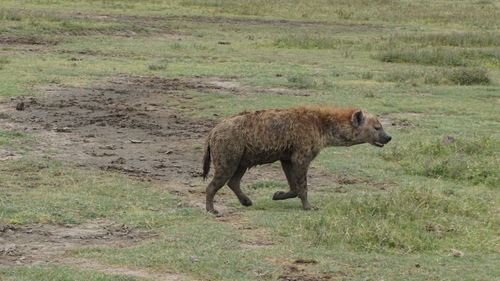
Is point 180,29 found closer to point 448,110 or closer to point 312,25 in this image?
point 312,25

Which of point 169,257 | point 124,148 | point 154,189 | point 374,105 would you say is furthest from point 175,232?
point 374,105

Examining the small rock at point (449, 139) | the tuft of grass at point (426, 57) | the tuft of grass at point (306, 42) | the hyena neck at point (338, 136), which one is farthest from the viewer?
the tuft of grass at point (306, 42)

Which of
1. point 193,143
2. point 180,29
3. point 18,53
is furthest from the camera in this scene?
point 180,29

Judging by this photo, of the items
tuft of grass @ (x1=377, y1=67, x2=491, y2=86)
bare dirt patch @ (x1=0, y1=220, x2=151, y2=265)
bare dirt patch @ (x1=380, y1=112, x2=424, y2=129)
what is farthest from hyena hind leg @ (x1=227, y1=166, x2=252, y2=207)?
tuft of grass @ (x1=377, y1=67, x2=491, y2=86)

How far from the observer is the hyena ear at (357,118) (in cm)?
931

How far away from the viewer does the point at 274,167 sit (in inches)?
445

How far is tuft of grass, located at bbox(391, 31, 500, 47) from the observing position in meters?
25.4

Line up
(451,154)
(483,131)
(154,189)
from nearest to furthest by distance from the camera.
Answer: (154,189), (451,154), (483,131)

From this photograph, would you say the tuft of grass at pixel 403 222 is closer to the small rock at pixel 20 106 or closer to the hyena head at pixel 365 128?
the hyena head at pixel 365 128

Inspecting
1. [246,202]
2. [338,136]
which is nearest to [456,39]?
[338,136]

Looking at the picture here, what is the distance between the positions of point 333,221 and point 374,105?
7.91m

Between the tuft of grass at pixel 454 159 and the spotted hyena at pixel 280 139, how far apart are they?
1.85 meters

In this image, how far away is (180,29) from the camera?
1081 inches

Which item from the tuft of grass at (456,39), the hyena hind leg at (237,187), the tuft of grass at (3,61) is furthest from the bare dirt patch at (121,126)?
the tuft of grass at (456,39)
